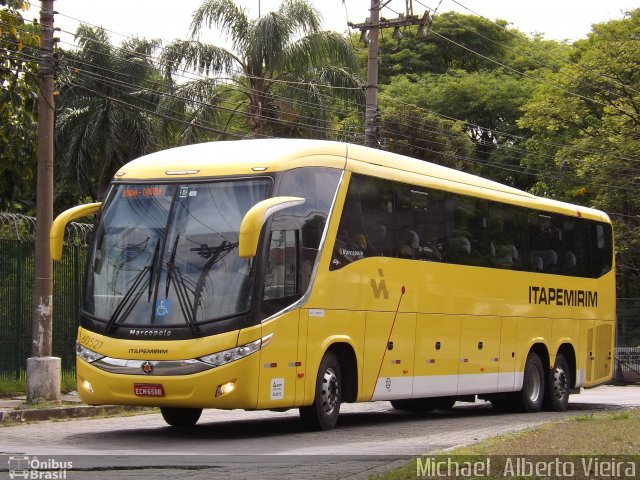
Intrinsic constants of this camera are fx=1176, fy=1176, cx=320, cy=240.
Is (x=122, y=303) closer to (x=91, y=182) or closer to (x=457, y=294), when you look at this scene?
(x=457, y=294)

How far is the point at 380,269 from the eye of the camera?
52.9 ft

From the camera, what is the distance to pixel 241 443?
13.4 metres

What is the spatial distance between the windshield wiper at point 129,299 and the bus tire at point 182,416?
7.42ft

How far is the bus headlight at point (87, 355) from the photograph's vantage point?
13945mm

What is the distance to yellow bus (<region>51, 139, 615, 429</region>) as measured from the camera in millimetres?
13523

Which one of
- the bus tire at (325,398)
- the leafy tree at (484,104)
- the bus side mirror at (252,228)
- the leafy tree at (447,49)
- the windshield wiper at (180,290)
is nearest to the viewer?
the bus side mirror at (252,228)

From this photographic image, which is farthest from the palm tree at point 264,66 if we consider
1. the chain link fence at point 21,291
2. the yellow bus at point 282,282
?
the yellow bus at point 282,282

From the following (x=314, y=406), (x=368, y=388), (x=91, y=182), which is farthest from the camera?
(x=91, y=182)

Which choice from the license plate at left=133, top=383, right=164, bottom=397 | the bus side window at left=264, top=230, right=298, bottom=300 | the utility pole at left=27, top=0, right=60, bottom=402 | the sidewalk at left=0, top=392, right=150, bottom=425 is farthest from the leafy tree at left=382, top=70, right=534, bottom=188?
the license plate at left=133, top=383, right=164, bottom=397

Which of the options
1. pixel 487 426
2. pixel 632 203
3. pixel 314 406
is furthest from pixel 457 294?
pixel 632 203

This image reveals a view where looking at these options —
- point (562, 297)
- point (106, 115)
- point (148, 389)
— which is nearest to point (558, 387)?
point (562, 297)

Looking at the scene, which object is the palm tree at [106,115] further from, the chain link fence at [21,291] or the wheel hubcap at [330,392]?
the wheel hubcap at [330,392]

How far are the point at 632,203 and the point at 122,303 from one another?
3359cm

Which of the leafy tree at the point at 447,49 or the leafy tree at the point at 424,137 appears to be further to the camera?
the leafy tree at the point at 447,49
